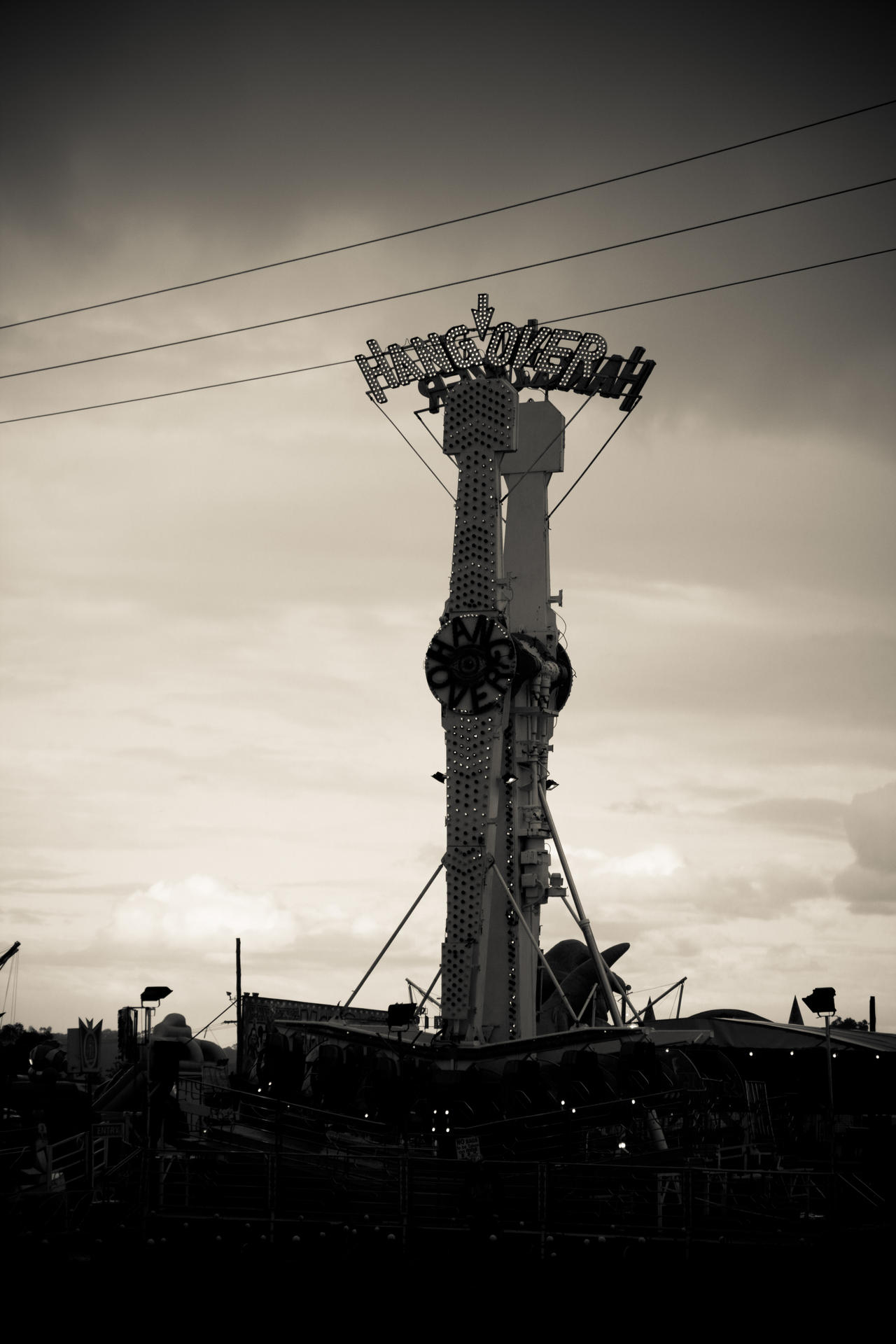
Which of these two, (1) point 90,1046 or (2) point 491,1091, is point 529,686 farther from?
(1) point 90,1046

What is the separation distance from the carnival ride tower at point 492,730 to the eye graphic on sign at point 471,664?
0.02 meters

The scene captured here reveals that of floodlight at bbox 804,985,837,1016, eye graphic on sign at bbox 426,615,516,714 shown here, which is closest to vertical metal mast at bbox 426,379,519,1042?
eye graphic on sign at bbox 426,615,516,714

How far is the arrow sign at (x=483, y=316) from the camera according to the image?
38906 mm

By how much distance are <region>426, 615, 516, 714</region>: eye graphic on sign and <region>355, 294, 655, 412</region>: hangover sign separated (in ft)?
21.7

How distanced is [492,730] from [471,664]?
172 centimetres

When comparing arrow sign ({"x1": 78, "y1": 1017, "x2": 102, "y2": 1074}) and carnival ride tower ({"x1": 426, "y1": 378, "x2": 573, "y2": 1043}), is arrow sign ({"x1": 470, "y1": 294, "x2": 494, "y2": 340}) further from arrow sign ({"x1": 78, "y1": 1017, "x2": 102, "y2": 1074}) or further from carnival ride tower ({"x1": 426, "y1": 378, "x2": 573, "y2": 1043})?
arrow sign ({"x1": 78, "y1": 1017, "x2": 102, "y2": 1074})

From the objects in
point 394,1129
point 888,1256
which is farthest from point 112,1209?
point 888,1256

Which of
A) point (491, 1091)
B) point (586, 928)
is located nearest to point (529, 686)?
point (586, 928)

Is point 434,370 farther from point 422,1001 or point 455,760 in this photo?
point 422,1001

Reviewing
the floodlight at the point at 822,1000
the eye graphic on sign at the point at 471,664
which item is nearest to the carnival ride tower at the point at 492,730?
the eye graphic on sign at the point at 471,664

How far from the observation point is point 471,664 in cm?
3641

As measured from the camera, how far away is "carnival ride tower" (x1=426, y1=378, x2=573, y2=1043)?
35969 millimetres

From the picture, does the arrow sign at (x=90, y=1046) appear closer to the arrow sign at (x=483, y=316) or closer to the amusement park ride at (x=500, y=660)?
the amusement park ride at (x=500, y=660)

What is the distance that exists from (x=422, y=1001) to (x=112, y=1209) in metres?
13.6
